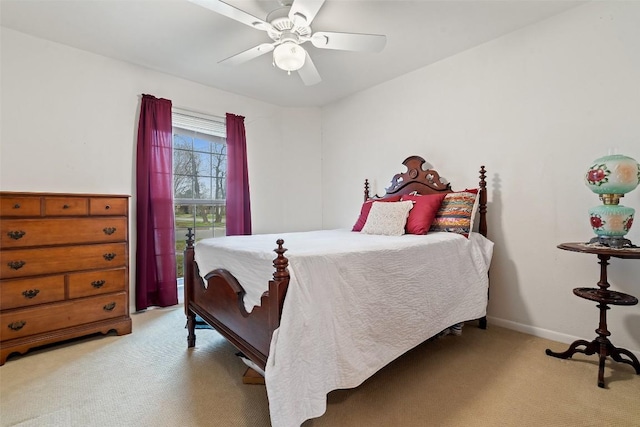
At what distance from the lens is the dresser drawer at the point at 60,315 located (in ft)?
6.66

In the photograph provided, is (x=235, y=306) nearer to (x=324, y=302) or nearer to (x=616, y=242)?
(x=324, y=302)

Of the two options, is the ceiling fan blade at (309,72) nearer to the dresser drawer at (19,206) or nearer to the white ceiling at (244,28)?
the white ceiling at (244,28)

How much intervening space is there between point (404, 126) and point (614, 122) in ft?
5.64

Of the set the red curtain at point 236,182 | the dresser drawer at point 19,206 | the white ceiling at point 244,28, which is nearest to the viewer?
the dresser drawer at point 19,206

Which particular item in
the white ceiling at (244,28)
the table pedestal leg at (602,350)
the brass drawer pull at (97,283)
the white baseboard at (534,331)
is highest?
the white ceiling at (244,28)

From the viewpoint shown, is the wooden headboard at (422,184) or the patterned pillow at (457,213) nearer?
the patterned pillow at (457,213)

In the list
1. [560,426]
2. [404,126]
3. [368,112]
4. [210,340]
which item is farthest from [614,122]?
[210,340]

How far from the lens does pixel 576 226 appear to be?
7.23 feet

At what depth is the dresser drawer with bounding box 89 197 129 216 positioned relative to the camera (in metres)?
2.38

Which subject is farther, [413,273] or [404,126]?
[404,126]

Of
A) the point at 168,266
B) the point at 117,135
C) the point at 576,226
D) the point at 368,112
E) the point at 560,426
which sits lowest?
the point at 560,426

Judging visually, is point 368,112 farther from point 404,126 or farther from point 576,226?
point 576,226

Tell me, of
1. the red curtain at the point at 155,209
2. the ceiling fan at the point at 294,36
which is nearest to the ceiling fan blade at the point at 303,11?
the ceiling fan at the point at 294,36

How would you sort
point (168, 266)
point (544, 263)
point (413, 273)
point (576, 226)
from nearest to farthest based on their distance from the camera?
point (413, 273) < point (576, 226) < point (544, 263) < point (168, 266)
